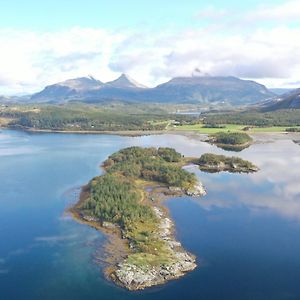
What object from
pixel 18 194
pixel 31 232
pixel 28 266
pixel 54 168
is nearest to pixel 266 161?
pixel 54 168

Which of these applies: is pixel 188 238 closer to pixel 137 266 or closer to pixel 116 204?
pixel 137 266

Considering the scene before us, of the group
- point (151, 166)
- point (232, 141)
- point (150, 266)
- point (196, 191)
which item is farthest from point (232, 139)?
point (150, 266)

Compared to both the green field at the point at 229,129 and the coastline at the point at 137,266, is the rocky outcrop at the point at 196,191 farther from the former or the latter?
the green field at the point at 229,129

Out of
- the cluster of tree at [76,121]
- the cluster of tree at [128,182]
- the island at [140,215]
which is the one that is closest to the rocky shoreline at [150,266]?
the island at [140,215]

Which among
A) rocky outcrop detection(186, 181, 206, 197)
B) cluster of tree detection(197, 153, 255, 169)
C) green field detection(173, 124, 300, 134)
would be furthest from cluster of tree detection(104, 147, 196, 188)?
green field detection(173, 124, 300, 134)

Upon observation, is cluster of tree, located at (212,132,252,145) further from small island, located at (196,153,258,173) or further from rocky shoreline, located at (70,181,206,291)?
rocky shoreline, located at (70,181,206,291)
